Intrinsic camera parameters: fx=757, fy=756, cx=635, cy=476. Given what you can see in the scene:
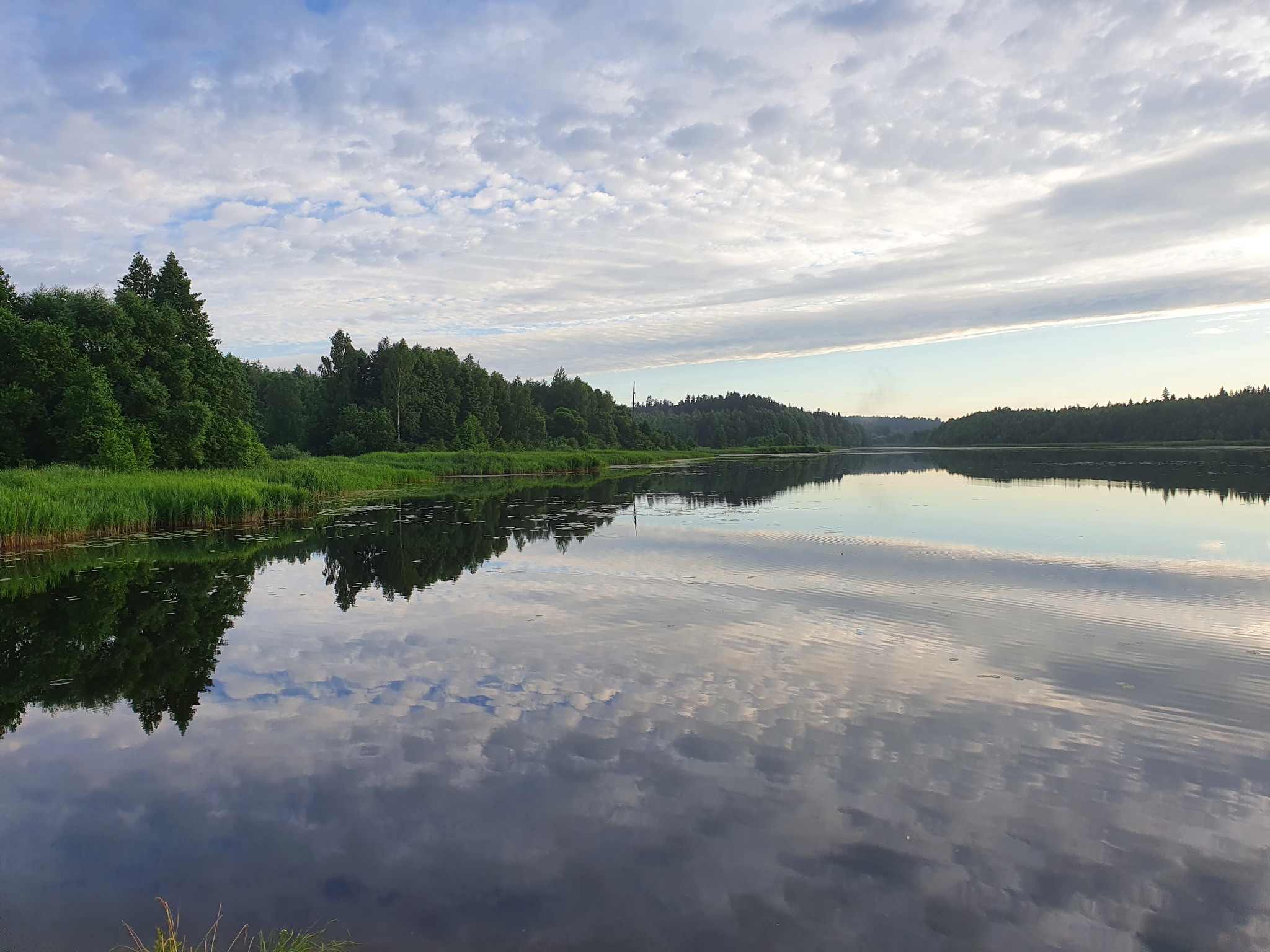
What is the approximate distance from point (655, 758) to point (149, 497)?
2029cm

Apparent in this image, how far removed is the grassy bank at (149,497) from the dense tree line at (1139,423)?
121 m

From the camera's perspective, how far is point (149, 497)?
2081 centimetres

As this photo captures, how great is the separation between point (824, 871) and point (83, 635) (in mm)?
10192

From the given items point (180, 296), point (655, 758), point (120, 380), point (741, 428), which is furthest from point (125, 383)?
point (741, 428)

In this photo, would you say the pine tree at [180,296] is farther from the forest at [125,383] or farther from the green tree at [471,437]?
the green tree at [471,437]

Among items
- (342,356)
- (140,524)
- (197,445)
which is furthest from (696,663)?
(342,356)

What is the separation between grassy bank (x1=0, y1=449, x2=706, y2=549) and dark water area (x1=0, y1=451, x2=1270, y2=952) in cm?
492

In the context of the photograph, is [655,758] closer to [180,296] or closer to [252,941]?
[252,941]

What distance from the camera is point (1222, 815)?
15.6 feet

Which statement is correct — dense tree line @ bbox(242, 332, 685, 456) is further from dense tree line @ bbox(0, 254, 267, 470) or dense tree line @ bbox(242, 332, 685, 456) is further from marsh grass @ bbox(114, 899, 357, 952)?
marsh grass @ bbox(114, 899, 357, 952)

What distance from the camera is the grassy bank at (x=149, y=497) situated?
1731 centimetres

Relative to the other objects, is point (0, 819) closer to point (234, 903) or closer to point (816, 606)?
point (234, 903)

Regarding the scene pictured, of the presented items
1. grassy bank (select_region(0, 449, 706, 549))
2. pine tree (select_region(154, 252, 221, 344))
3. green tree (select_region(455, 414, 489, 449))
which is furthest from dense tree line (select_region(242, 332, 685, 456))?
grassy bank (select_region(0, 449, 706, 549))

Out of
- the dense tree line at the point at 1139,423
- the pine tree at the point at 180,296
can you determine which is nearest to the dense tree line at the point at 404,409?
the pine tree at the point at 180,296
